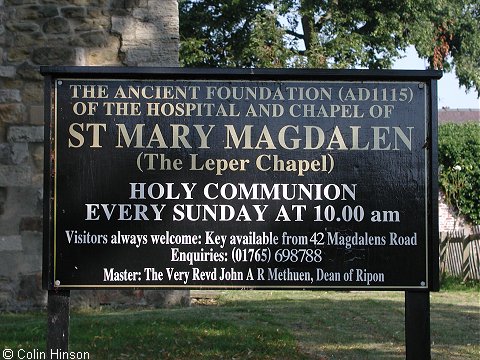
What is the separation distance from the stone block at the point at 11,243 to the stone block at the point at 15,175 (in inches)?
22.8

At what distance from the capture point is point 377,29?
23.2 metres

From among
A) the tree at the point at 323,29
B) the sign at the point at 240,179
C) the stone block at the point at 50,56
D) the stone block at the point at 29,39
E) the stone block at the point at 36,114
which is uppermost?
the tree at the point at 323,29

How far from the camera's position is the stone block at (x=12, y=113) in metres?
9.55

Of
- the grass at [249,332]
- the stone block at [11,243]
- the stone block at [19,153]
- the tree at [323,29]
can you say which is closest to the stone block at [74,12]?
the stone block at [19,153]

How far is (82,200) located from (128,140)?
1.56ft

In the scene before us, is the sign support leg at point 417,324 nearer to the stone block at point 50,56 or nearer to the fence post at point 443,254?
the stone block at point 50,56

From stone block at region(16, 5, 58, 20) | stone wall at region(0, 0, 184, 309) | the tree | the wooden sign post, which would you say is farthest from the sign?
the tree

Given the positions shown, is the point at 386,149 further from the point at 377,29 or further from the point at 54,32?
the point at 377,29

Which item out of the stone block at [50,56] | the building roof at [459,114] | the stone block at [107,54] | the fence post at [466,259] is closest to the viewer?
the stone block at [50,56]

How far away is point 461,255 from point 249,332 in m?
9.39

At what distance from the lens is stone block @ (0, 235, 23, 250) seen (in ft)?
30.9

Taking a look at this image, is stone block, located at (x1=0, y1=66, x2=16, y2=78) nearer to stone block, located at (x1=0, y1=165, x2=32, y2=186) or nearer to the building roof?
stone block, located at (x1=0, y1=165, x2=32, y2=186)

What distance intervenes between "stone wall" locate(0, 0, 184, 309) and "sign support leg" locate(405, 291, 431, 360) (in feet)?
14.4

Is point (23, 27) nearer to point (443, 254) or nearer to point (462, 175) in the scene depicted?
point (443, 254)
